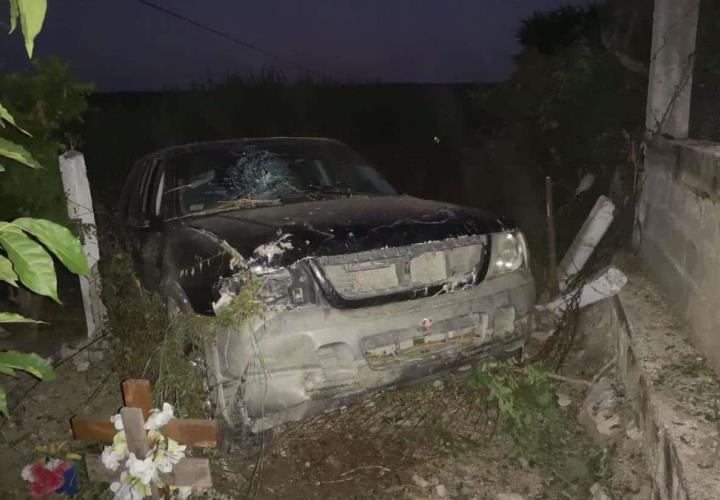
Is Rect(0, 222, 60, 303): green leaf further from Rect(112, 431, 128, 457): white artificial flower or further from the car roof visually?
the car roof

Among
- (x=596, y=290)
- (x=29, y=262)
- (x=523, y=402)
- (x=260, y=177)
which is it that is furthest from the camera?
(x=596, y=290)

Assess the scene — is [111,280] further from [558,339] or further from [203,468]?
[558,339]

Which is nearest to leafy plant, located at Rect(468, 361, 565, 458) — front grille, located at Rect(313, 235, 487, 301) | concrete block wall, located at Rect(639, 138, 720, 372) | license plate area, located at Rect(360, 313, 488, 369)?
license plate area, located at Rect(360, 313, 488, 369)

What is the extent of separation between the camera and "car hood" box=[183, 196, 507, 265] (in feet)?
9.71

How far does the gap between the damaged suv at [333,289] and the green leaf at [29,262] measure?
1601 millimetres

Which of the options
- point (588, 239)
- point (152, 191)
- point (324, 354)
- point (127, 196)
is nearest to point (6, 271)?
point (324, 354)

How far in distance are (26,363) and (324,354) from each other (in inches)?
63.1

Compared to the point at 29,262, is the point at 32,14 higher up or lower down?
higher up

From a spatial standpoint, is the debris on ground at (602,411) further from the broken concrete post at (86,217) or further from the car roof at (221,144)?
the broken concrete post at (86,217)

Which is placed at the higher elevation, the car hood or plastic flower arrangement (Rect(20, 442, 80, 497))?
the car hood

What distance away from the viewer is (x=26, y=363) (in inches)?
56.5

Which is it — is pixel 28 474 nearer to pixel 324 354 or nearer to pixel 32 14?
pixel 324 354

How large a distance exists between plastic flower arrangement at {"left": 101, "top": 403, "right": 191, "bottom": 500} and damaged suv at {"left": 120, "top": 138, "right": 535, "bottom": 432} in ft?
1.14

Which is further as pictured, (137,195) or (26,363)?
(137,195)
